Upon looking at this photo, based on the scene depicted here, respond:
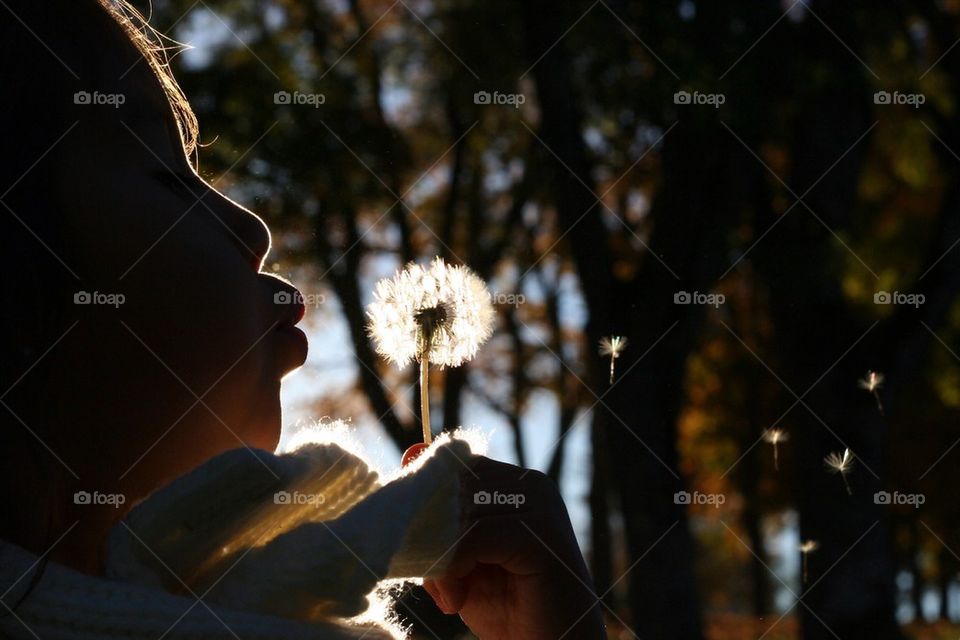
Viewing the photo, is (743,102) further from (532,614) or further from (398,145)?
(532,614)

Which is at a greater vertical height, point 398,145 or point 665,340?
point 398,145

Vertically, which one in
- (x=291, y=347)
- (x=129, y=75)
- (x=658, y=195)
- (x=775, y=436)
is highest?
(x=658, y=195)

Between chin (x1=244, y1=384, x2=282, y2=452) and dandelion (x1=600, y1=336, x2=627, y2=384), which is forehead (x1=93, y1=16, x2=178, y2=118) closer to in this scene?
chin (x1=244, y1=384, x2=282, y2=452)

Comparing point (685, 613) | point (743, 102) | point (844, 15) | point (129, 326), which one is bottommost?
point (129, 326)

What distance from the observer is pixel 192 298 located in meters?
1.26

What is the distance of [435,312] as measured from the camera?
1.72 m

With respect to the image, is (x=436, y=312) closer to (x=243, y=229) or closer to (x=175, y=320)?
(x=243, y=229)

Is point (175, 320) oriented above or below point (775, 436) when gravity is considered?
below

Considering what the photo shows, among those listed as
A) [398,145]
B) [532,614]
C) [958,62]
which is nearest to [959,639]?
[958,62]

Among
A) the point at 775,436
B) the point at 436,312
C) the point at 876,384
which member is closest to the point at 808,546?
the point at 775,436

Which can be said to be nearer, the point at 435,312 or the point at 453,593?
the point at 453,593

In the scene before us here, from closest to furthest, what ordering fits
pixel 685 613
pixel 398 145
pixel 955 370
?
pixel 685 613
pixel 398 145
pixel 955 370

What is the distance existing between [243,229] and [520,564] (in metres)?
0.58

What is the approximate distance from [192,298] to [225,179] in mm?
3355
